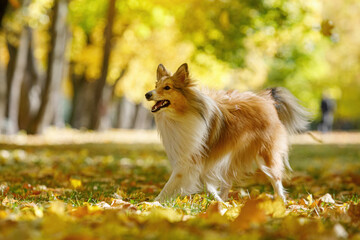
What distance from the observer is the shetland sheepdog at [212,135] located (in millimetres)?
4504

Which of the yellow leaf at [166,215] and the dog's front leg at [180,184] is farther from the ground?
the yellow leaf at [166,215]

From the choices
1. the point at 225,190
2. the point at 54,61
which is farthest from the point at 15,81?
the point at 225,190

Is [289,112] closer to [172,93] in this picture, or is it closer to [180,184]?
[172,93]

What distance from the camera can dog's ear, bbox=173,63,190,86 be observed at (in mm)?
4621

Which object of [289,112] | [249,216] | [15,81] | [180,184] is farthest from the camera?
[15,81]

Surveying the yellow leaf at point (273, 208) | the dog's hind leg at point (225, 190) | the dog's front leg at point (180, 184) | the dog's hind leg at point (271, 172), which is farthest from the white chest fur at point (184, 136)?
the yellow leaf at point (273, 208)

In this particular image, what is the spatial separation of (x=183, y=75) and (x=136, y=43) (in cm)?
1717

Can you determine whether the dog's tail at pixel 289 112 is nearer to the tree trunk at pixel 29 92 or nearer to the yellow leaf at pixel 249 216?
the yellow leaf at pixel 249 216

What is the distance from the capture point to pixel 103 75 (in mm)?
16859

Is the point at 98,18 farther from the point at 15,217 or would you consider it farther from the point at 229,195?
the point at 15,217

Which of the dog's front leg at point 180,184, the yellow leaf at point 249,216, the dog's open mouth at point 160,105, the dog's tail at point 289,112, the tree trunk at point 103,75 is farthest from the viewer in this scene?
the tree trunk at point 103,75

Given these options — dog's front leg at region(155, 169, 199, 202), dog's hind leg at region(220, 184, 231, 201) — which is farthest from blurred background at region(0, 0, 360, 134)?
dog's front leg at region(155, 169, 199, 202)

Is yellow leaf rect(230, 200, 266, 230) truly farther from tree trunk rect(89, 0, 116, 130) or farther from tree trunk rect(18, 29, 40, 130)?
tree trunk rect(18, 29, 40, 130)

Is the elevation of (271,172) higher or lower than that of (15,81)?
higher
